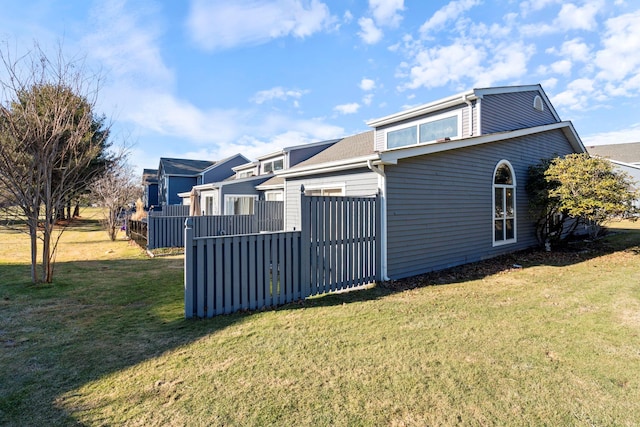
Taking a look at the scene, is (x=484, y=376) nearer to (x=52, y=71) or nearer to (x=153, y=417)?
(x=153, y=417)

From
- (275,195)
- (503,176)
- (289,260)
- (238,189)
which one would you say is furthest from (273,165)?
(289,260)

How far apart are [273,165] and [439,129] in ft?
34.7

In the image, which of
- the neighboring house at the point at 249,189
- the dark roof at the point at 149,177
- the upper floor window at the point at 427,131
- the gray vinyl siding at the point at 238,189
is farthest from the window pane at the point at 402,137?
the dark roof at the point at 149,177

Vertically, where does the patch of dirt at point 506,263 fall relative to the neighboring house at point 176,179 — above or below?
below

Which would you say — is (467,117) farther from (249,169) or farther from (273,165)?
(249,169)

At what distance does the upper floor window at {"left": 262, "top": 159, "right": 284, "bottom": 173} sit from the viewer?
18500 mm

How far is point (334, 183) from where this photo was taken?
8.12 metres

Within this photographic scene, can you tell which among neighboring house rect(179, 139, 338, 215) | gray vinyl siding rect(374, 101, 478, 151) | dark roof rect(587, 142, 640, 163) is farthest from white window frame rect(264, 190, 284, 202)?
dark roof rect(587, 142, 640, 163)

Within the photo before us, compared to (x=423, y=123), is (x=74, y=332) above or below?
below

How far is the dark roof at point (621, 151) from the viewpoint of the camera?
1211 inches

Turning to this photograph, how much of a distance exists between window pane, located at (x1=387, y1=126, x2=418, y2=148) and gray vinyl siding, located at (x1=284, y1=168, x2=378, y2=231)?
4.88m

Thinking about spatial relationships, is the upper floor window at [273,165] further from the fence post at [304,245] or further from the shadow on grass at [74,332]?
the fence post at [304,245]

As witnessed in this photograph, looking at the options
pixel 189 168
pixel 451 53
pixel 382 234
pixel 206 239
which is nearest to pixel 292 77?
pixel 451 53

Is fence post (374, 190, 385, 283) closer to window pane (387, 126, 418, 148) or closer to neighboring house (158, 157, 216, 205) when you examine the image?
window pane (387, 126, 418, 148)
